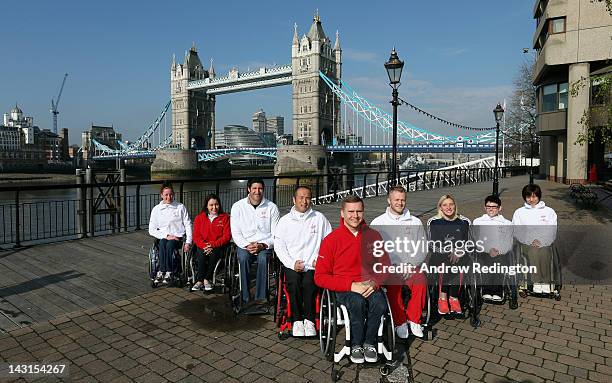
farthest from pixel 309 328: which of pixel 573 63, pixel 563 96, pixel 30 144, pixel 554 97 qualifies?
pixel 30 144

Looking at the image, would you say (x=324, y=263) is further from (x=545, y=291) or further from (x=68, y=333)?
(x=545, y=291)

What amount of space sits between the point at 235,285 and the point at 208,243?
0.81 metres

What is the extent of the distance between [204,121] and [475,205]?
4042 inches

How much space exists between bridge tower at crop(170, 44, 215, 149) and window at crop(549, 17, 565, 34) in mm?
88634

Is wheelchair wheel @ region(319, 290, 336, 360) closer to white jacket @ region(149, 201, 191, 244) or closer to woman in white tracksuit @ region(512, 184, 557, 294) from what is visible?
white jacket @ region(149, 201, 191, 244)

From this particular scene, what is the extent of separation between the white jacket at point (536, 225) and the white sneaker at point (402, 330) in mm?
2348

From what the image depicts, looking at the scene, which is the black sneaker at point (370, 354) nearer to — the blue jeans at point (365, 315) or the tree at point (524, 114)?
the blue jeans at point (365, 315)

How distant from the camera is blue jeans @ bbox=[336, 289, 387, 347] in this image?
3.46 m

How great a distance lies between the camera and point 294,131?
83.2 metres

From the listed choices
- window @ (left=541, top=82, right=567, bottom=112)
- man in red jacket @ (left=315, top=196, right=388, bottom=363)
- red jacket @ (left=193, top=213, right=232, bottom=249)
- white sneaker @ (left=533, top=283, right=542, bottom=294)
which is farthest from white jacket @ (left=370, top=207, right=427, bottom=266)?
window @ (left=541, top=82, right=567, bottom=112)

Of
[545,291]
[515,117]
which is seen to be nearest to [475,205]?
[545,291]

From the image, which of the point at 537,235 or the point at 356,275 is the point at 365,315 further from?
the point at 537,235

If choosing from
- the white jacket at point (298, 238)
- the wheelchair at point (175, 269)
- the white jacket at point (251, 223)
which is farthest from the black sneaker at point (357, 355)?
the wheelchair at point (175, 269)

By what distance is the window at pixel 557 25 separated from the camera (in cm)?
→ 2256
